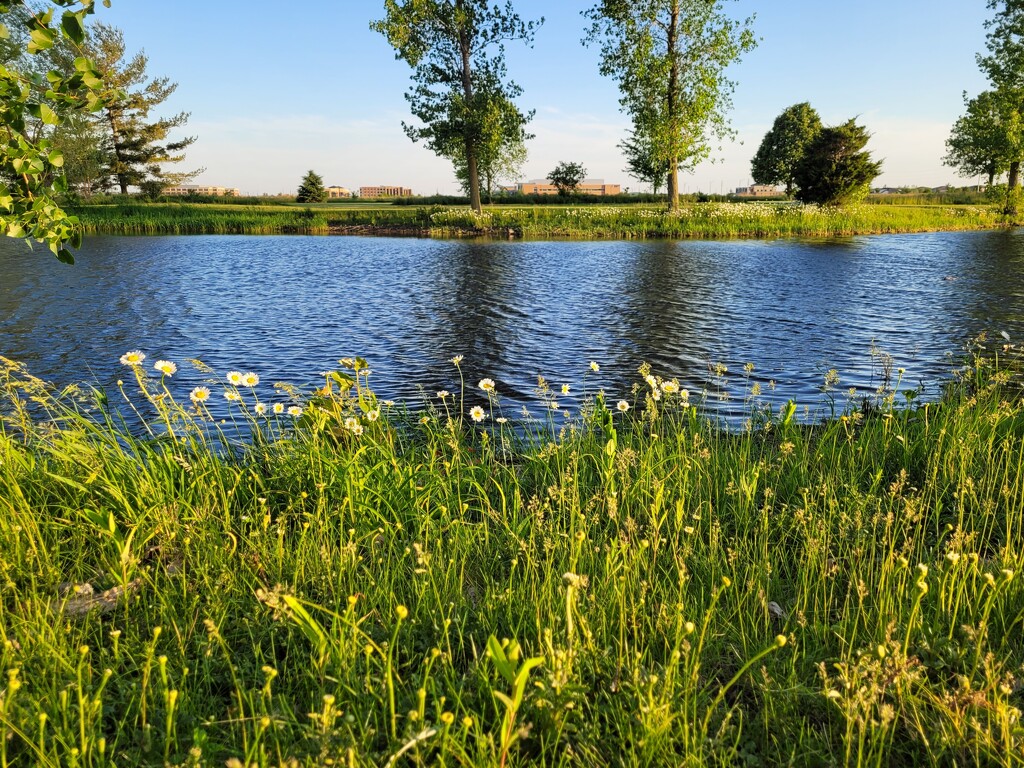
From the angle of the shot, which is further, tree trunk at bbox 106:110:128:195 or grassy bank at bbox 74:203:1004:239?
tree trunk at bbox 106:110:128:195

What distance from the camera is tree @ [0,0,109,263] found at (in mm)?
3145

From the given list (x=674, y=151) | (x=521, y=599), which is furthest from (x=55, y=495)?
(x=674, y=151)

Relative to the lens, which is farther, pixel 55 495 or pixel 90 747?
pixel 55 495

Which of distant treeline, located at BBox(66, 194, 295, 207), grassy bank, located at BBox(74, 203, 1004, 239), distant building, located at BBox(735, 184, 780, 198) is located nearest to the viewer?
grassy bank, located at BBox(74, 203, 1004, 239)

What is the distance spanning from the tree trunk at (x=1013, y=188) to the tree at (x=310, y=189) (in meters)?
59.3

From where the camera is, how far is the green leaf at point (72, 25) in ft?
9.84

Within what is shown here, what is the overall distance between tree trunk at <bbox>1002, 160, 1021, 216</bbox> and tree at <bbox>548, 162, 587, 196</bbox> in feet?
126

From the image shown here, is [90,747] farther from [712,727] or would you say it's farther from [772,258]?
[772,258]

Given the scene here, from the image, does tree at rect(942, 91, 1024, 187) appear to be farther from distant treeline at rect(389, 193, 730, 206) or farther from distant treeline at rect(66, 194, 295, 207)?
distant treeline at rect(66, 194, 295, 207)

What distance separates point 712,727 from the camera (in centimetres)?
247

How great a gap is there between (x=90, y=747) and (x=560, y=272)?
801 inches

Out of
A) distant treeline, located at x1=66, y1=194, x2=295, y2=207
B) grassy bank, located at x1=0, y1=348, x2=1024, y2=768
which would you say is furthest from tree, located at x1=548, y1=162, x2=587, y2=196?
grassy bank, located at x1=0, y1=348, x2=1024, y2=768

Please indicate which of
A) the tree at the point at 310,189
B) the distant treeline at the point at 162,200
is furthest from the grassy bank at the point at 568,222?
the tree at the point at 310,189

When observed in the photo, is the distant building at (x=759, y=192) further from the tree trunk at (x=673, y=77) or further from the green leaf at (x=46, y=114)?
the green leaf at (x=46, y=114)
